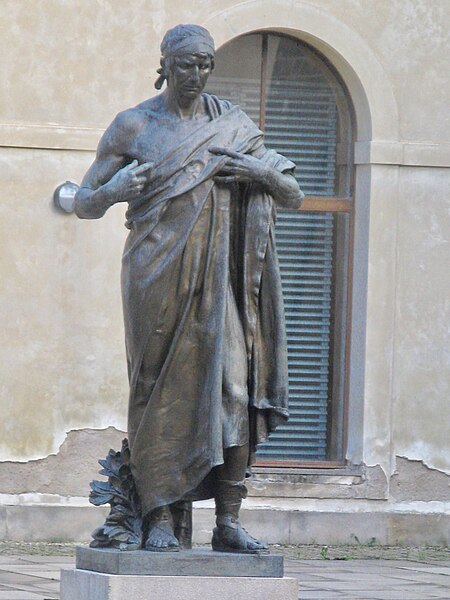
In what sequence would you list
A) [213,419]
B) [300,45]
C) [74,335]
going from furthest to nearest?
[300,45], [74,335], [213,419]

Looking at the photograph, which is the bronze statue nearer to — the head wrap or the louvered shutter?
the head wrap

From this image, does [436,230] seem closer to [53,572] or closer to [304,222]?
[304,222]

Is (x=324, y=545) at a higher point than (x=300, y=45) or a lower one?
lower

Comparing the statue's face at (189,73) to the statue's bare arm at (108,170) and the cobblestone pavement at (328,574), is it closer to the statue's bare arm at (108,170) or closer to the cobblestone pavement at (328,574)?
the statue's bare arm at (108,170)

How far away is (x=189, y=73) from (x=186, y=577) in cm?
183

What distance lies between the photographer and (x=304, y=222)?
1199 cm

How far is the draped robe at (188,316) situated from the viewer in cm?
618

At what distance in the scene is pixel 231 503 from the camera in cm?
629

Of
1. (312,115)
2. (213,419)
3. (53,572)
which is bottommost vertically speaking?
(53,572)

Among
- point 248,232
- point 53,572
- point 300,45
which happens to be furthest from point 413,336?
point 248,232

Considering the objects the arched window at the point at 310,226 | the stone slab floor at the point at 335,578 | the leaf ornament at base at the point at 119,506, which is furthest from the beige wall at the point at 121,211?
the leaf ornament at base at the point at 119,506

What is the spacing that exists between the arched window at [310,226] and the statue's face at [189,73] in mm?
5632

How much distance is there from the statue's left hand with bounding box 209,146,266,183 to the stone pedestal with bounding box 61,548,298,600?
4.49 ft

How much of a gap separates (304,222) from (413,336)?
1.12m
